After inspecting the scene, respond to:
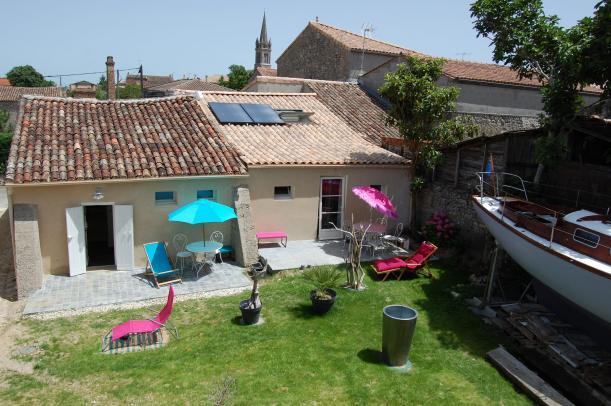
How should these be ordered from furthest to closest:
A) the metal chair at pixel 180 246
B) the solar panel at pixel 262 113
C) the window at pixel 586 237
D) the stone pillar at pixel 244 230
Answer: the solar panel at pixel 262 113, the stone pillar at pixel 244 230, the metal chair at pixel 180 246, the window at pixel 586 237

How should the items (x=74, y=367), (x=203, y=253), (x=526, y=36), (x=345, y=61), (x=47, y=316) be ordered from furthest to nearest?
(x=345, y=61)
(x=203, y=253)
(x=526, y=36)
(x=47, y=316)
(x=74, y=367)

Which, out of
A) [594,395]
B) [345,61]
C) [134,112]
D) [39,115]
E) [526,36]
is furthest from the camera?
[345,61]

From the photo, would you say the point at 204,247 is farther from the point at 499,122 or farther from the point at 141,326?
the point at 499,122

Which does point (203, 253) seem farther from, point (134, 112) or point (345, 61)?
point (345, 61)

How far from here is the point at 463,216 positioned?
14.6 m

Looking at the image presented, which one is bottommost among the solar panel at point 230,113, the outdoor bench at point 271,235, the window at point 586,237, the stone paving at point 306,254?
the stone paving at point 306,254

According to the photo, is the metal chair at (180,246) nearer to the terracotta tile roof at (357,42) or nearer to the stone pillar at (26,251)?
the stone pillar at (26,251)

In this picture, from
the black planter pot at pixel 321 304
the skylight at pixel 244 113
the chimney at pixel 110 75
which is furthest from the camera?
the chimney at pixel 110 75

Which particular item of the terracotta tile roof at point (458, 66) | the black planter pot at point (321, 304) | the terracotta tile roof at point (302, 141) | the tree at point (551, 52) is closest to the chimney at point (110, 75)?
the terracotta tile roof at point (458, 66)

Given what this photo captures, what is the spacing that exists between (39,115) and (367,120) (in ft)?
40.5

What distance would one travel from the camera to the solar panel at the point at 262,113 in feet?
57.9

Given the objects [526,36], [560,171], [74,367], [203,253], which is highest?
[526,36]

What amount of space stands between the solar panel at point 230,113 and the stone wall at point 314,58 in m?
10.0

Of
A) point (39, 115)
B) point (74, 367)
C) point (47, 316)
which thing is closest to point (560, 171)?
point (74, 367)
